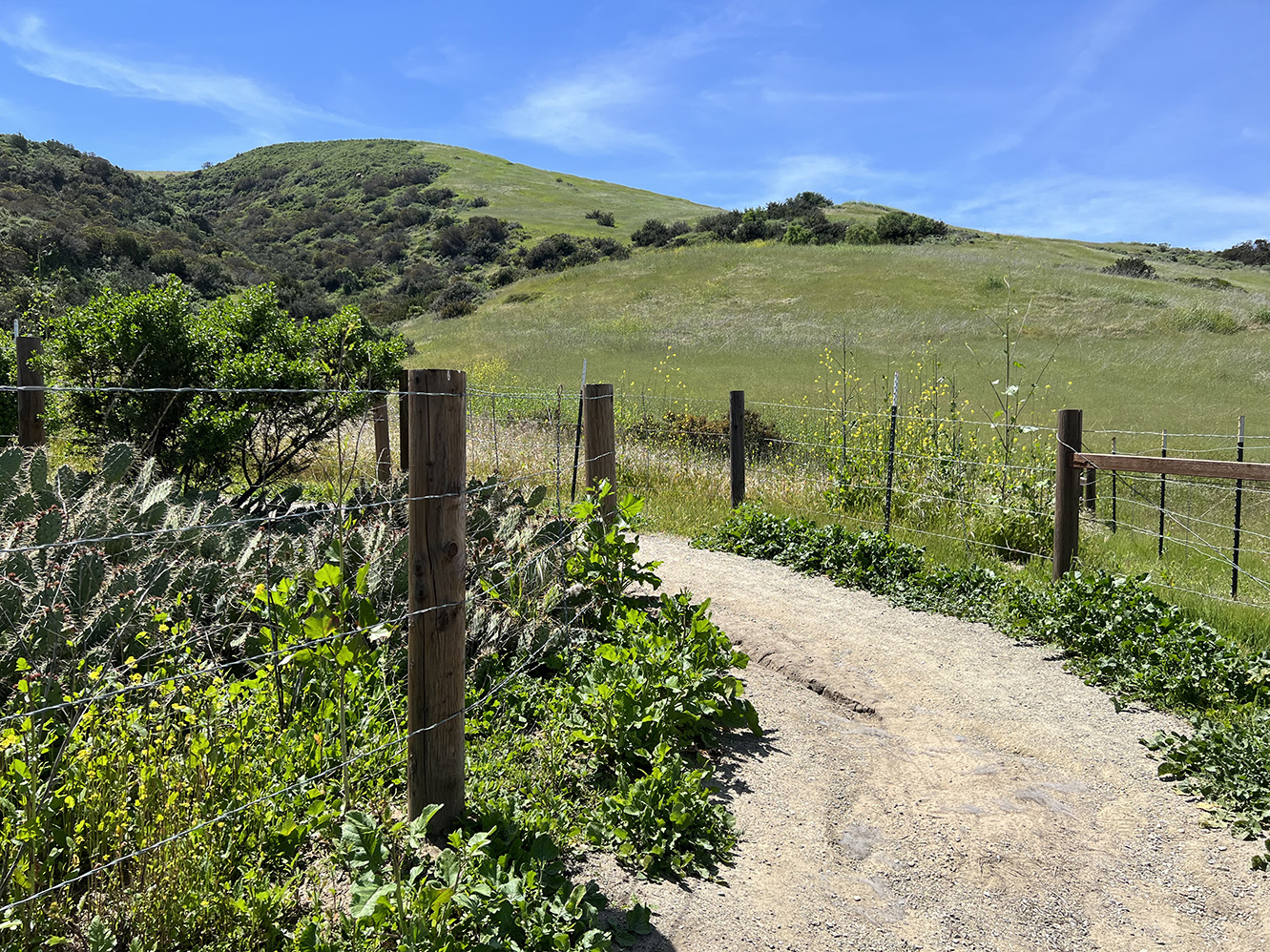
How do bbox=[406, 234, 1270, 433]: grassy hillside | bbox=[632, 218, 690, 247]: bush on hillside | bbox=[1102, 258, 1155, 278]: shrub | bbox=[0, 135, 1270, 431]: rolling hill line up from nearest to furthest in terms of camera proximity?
bbox=[406, 234, 1270, 433]: grassy hillside, bbox=[0, 135, 1270, 431]: rolling hill, bbox=[1102, 258, 1155, 278]: shrub, bbox=[632, 218, 690, 247]: bush on hillside

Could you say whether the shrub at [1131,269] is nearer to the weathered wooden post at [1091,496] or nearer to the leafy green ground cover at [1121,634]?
the weathered wooden post at [1091,496]

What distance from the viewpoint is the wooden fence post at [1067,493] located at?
18.8ft

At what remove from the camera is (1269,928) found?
8.32 ft

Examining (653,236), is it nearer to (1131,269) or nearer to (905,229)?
(905,229)

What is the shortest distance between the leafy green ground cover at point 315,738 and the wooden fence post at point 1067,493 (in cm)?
311

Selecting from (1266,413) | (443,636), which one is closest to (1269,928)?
(443,636)

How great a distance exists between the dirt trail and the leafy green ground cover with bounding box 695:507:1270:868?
5.9 inches

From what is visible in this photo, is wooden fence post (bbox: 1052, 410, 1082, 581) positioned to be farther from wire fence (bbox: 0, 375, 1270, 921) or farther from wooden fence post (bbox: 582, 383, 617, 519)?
wooden fence post (bbox: 582, 383, 617, 519)

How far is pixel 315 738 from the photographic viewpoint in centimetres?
278

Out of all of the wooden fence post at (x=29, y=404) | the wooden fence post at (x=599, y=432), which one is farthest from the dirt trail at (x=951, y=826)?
the wooden fence post at (x=29, y=404)

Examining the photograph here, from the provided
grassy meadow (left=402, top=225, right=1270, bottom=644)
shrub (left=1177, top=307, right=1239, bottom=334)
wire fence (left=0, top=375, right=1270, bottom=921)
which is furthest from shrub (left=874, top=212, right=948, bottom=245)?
wire fence (left=0, top=375, right=1270, bottom=921)

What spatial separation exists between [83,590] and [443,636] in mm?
1830

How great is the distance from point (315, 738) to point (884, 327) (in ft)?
81.6

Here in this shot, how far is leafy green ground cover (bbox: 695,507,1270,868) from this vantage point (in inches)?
131
